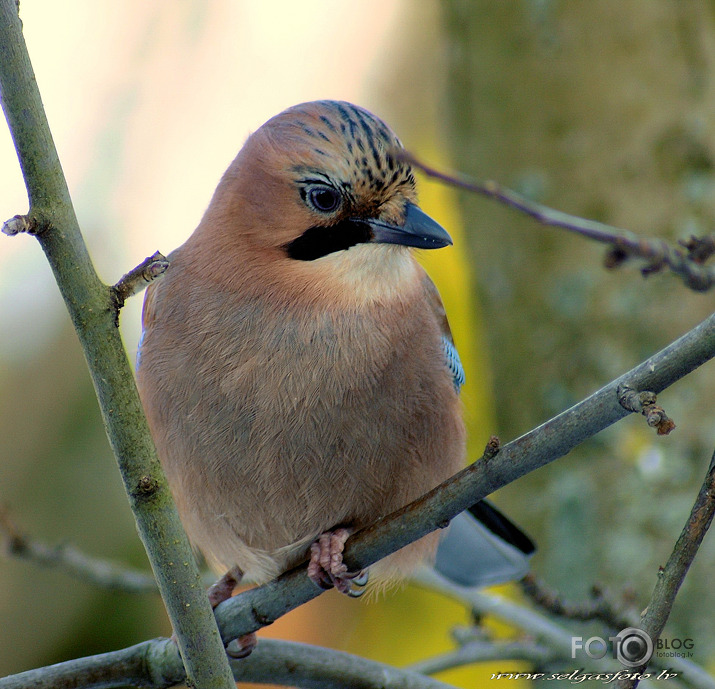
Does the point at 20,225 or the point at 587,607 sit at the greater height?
the point at 20,225

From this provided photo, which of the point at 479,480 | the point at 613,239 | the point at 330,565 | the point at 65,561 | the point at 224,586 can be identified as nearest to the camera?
the point at 613,239

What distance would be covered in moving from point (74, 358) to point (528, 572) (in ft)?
11.3

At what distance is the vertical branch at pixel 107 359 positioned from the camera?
1.82 m

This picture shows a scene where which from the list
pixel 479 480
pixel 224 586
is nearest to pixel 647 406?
pixel 479 480

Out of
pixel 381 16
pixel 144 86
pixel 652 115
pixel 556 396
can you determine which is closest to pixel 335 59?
pixel 381 16

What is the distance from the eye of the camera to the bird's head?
2693mm

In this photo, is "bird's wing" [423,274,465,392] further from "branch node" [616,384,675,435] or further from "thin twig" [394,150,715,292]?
"branch node" [616,384,675,435]

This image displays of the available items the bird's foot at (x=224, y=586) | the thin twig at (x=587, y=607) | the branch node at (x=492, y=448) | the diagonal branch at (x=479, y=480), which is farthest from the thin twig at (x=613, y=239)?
the bird's foot at (x=224, y=586)

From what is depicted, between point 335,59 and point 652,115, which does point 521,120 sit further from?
point 335,59

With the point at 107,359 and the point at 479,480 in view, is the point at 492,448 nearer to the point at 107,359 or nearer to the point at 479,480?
the point at 479,480

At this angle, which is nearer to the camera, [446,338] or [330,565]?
[330,565]

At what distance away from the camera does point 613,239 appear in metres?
1.90

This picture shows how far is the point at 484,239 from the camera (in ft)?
14.6

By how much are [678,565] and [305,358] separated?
126 centimetres
